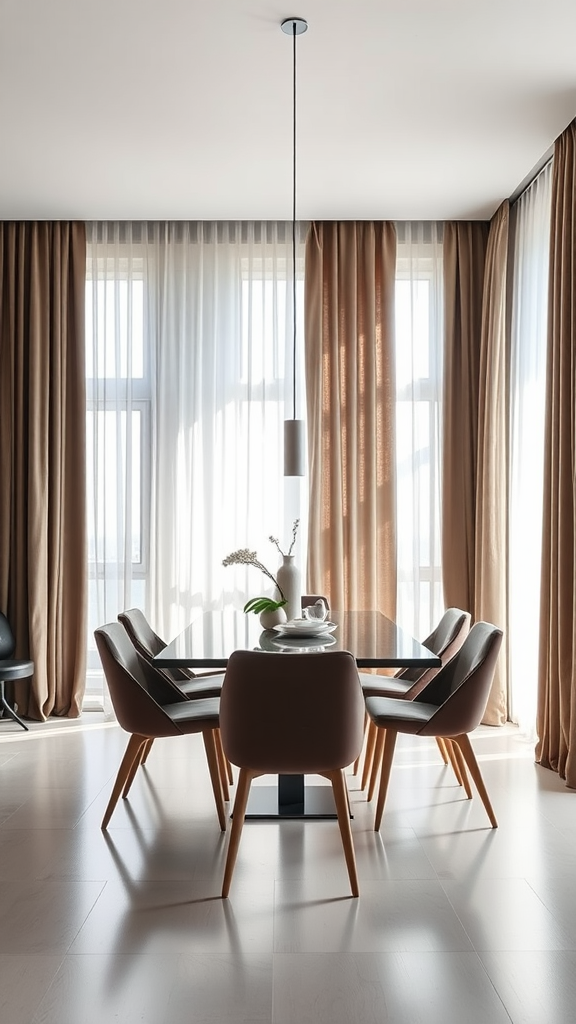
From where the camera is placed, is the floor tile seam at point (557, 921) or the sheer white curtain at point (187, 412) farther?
the sheer white curtain at point (187, 412)

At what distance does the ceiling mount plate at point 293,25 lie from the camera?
10.6 feet

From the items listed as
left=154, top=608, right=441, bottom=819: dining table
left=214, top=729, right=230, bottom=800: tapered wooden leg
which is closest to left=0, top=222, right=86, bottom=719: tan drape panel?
left=154, top=608, right=441, bottom=819: dining table

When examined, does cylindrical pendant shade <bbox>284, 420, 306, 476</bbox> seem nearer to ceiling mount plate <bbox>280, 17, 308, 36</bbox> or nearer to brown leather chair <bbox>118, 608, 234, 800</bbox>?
brown leather chair <bbox>118, 608, 234, 800</bbox>

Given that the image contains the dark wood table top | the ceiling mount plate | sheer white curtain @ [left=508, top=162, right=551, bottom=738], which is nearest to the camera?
the dark wood table top

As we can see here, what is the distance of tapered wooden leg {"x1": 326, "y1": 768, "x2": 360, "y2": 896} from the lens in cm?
284

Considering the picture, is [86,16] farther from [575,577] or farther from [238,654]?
[575,577]

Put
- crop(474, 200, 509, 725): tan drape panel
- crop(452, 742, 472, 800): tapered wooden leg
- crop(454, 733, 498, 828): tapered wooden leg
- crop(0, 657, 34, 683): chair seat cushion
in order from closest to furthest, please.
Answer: crop(454, 733, 498, 828): tapered wooden leg
crop(452, 742, 472, 800): tapered wooden leg
crop(0, 657, 34, 683): chair seat cushion
crop(474, 200, 509, 725): tan drape panel

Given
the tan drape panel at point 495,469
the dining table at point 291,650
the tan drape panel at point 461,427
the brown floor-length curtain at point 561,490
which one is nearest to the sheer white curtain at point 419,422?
the tan drape panel at point 461,427

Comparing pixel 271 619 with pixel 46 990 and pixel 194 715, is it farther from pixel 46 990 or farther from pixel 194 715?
pixel 46 990

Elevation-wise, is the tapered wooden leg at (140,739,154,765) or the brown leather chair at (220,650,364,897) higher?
the brown leather chair at (220,650,364,897)

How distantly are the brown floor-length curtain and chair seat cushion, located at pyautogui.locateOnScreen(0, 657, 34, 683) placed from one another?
9.13ft

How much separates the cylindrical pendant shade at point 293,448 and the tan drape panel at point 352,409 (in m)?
1.49

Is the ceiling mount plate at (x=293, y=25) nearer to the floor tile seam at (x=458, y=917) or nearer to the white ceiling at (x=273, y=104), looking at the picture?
the white ceiling at (x=273, y=104)

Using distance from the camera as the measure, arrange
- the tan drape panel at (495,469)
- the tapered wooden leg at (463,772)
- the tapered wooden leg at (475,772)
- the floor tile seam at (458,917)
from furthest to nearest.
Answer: the tan drape panel at (495,469) < the tapered wooden leg at (463,772) < the tapered wooden leg at (475,772) < the floor tile seam at (458,917)
